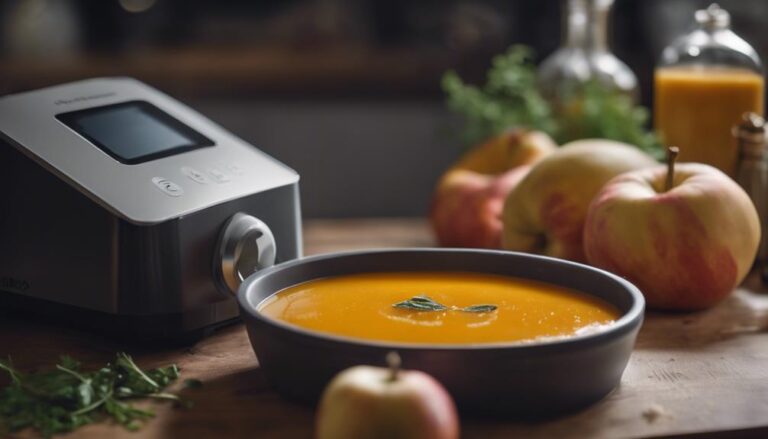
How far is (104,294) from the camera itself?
3.24ft

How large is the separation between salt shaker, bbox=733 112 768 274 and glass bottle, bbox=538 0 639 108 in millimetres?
382

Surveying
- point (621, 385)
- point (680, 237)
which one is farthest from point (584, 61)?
point (621, 385)

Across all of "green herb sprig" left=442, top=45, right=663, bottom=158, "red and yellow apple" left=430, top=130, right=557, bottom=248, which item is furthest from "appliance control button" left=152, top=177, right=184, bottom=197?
"green herb sprig" left=442, top=45, right=663, bottom=158

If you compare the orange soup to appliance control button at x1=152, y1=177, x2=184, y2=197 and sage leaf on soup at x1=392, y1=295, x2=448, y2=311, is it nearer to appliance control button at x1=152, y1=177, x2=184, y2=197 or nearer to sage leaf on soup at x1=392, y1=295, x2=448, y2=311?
sage leaf on soup at x1=392, y1=295, x2=448, y2=311

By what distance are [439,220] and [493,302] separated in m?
0.56

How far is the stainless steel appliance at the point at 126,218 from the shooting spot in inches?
38.4

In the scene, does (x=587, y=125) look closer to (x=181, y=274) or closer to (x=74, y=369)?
(x=181, y=274)

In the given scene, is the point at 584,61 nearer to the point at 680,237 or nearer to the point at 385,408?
the point at 680,237

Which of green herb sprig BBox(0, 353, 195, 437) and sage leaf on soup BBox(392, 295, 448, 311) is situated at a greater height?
sage leaf on soup BBox(392, 295, 448, 311)

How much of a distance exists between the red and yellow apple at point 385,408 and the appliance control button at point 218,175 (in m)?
0.43

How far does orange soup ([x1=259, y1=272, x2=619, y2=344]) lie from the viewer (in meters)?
0.87

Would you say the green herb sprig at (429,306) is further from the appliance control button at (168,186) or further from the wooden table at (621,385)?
the appliance control button at (168,186)

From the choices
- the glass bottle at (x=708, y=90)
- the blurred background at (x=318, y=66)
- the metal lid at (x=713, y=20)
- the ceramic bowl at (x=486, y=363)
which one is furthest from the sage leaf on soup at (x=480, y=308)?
the blurred background at (x=318, y=66)

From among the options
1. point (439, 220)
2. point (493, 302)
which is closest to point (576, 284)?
point (493, 302)
